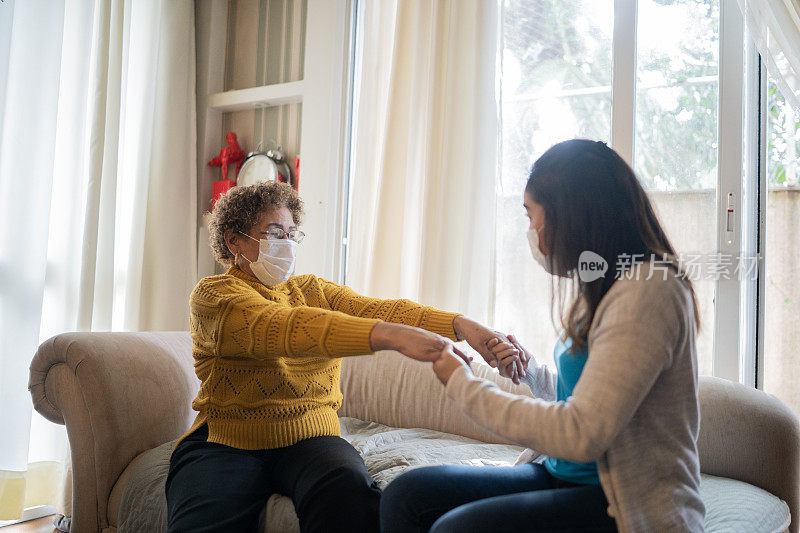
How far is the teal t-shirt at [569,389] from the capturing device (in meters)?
1.14

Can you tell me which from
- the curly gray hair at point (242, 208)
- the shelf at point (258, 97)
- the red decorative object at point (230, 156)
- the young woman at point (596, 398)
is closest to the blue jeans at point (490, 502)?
the young woman at point (596, 398)

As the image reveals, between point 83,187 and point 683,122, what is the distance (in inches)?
96.3

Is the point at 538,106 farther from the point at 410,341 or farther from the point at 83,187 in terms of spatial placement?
the point at 83,187

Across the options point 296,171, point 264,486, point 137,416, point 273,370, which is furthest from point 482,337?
point 296,171

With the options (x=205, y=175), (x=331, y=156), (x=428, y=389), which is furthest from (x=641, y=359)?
(x=205, y=175)

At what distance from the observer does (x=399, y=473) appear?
164 cm

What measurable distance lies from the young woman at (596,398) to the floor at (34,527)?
74.3 inches

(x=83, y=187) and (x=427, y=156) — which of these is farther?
(x=83, y=187)

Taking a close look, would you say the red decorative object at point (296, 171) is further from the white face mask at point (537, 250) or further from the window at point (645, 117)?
the white face mask at point (537, 250)

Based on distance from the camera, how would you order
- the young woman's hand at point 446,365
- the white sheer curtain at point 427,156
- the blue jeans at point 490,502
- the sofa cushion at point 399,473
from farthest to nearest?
the white sheer curtain at point 427,156, the sofa cushion at point 399,473, the young woman's hand at point 446,365, the blue jeans at point 490,502

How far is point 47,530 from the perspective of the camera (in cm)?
242

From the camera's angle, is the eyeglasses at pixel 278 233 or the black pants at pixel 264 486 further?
the eyeglasses at pixel 278 233

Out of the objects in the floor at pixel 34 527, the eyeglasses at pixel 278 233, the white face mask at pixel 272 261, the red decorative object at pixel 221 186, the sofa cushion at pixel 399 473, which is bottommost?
the floor at pixel 34 527

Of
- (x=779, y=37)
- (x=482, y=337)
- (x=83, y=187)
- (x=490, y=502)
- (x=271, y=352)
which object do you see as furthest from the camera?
(x=83, y=187)
